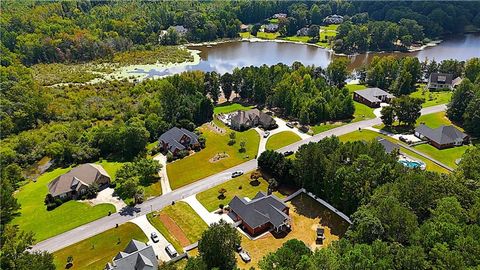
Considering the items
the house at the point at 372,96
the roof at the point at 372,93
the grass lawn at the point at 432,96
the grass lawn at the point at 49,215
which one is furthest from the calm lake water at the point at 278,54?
the grass lawn at the point at 49,215

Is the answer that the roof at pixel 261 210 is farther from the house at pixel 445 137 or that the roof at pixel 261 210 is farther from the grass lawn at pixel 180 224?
the house at pixel 445 137

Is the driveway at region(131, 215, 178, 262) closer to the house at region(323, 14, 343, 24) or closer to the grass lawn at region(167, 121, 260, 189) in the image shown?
the grass lawn at region(167, 121, 260, 189)

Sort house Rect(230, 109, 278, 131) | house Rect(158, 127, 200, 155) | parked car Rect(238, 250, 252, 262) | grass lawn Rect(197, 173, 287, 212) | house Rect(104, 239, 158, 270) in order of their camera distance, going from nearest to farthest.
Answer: house Rect(104, 239, 158, 270) < parked car Rect(238, 250, 252, 262) < grass lawn Rect(197, 173, 287, 212) < house Rect(158, 127, 200, 155) < house Rect(230, 109, 278, 131)

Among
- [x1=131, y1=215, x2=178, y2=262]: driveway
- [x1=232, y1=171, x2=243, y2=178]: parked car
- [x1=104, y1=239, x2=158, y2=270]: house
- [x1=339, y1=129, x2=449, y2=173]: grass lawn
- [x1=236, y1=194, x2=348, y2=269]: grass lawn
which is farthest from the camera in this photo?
[x1=339, y1=129, x2=449, y2=173]: grass lawn

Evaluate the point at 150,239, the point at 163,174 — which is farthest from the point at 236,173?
the point at 150,239

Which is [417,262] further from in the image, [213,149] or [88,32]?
[88,32]

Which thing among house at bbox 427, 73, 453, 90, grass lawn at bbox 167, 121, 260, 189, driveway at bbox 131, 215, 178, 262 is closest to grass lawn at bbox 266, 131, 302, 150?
grass lawn at bbox 167, 121, 260, 189
